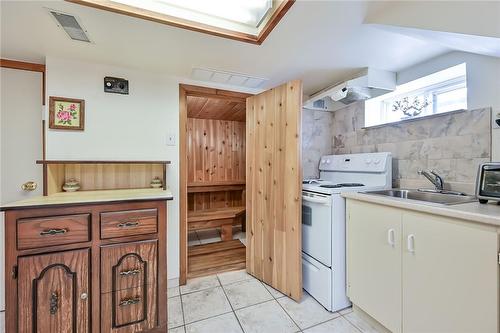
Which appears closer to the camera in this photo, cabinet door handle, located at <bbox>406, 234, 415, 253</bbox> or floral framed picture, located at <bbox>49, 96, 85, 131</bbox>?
cabinet door handle, located at <bbox>406, 234, 415, 253</bbox>

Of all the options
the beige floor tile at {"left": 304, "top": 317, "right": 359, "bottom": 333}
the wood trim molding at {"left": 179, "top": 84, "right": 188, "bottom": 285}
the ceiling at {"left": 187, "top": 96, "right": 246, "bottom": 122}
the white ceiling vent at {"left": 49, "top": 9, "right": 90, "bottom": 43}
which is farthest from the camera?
the ceiling at {"left": 187, "top": 96, "right": 246, "bottom": 122}

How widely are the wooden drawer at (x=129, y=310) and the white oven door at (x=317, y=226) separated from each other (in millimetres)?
1221

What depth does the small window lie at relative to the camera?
1.63m

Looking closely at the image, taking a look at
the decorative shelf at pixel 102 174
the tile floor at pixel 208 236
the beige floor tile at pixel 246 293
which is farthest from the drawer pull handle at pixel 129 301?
the tile floor at pixel 208 236

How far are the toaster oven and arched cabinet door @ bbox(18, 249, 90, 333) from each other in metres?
2.20

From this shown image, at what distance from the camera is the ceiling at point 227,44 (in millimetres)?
1206

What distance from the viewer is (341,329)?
4.77 feet

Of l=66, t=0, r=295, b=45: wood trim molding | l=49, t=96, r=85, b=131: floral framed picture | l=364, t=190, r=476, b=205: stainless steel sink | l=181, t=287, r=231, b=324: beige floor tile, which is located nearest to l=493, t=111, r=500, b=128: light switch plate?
l=364, t=190, r=476, b=205: stainless steel sink

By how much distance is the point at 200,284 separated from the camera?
2043 millimetres

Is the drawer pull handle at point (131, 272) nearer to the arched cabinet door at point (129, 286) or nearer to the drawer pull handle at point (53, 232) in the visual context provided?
the arched cabinet door at point (129, 286)

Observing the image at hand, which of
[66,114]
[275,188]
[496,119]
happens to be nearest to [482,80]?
[496,119]

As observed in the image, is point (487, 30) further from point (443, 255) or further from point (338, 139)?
point (338, 139)

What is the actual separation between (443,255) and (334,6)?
1399 millimetres

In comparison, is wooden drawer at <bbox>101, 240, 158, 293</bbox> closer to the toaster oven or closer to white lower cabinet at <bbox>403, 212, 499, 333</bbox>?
white lower cabinet at <bbox>403, 212, 499, 333</bbox>
